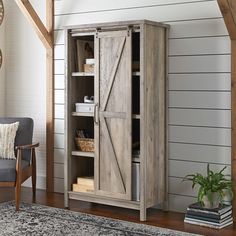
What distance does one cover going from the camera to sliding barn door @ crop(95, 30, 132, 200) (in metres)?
4.66

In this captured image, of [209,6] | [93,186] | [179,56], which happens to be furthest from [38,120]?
[209,6]

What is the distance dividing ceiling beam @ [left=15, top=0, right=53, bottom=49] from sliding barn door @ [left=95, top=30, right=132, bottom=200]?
103 cm

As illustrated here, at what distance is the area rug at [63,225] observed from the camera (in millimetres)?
4238

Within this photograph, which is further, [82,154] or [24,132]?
[24,132]

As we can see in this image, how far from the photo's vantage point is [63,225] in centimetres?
444

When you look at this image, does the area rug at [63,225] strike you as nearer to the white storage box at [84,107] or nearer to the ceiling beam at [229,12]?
the white storage box at [84,107]

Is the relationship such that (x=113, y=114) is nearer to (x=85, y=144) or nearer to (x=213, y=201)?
(x=85, y=144)

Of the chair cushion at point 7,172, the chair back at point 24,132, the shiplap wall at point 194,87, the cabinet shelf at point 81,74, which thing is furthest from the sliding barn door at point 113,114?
the chair back at point 24,132

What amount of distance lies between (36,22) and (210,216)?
2702 mm

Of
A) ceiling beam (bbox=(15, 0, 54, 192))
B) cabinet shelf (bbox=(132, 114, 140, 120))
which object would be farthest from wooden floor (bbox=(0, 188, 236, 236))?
cabinet shelf (bbox=(132, 114, 140, 120))

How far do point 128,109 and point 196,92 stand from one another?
652 mm

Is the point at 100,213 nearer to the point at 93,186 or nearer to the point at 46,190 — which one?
the point at 93,186

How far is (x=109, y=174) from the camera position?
4820 mm

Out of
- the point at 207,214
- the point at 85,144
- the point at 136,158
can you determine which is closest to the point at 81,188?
the point at 85,144
